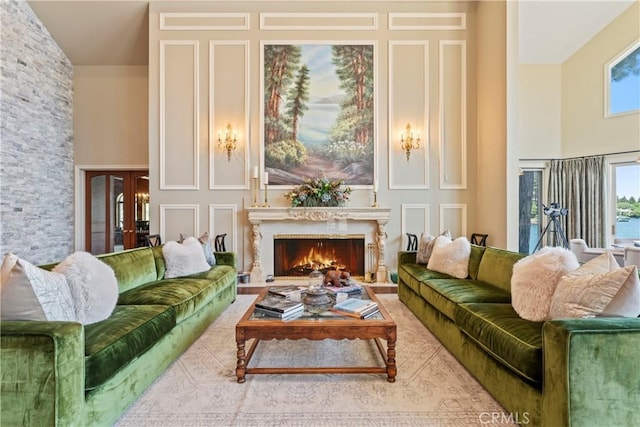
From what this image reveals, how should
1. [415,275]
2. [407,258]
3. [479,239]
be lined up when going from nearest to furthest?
[415,275]
[407,258]
[479,239]

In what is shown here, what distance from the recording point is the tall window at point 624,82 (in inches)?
216

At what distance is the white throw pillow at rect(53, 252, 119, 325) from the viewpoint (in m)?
1.98

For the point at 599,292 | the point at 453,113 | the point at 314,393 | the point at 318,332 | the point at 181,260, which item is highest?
the point at 453,113

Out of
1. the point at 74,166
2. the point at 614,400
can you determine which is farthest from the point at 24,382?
the point at 74,166

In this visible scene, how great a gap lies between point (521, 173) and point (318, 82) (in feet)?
14.7

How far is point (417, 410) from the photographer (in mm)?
1904

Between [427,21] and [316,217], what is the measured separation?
143 inches

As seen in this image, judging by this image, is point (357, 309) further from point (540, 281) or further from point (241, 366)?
point (540, 281)

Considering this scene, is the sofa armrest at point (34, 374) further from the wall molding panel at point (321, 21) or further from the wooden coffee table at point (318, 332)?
the wall molding panel at point (321, 21)

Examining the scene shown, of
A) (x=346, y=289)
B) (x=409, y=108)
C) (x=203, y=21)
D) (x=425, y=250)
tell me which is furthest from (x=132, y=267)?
(x=409, y=108)

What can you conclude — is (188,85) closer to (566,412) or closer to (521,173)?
(566,412)

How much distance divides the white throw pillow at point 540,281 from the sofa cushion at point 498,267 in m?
0.63

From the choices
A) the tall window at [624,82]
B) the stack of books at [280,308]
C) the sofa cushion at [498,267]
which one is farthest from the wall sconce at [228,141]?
the tall window at [624,82]

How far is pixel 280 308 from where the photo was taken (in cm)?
227
